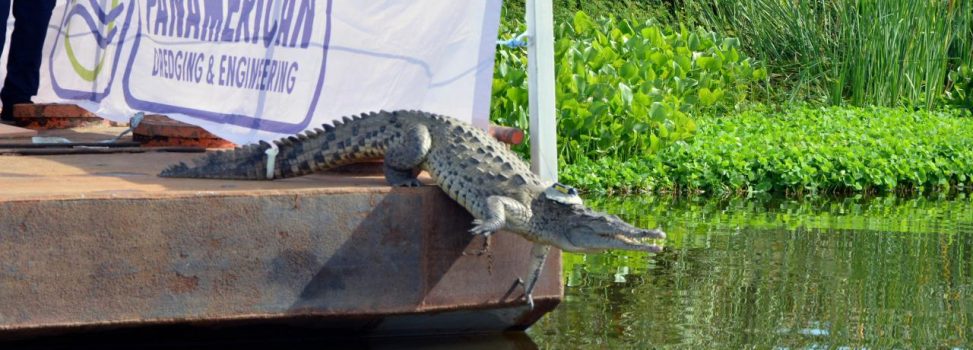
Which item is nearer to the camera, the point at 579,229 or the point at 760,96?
the point at 579,229

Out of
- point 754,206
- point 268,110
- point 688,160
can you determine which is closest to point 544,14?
point 268,110

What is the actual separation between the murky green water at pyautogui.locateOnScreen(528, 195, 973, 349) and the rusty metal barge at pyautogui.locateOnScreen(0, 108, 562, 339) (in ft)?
1.50

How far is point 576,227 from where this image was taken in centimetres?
434

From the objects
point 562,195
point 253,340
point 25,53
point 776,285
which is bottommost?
point 253,340

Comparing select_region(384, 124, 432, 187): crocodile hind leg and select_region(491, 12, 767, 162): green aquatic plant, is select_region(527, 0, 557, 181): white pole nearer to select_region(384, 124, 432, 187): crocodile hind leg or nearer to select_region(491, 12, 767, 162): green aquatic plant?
select_region(384, 124, 432, 187): crocodile hind leg

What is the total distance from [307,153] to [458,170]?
65 cm

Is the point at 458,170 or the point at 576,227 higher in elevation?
the point at 458,170

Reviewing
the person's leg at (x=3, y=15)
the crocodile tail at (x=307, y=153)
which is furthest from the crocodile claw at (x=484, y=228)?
the person's leg at (x=3, y=15)

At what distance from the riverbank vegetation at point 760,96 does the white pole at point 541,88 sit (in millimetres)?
4299

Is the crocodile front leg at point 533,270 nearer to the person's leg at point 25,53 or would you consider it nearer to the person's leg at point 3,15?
the person's leg at point 3,15

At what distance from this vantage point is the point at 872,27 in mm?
11969

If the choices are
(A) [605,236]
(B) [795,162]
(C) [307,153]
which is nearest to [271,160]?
(C) [307,153]

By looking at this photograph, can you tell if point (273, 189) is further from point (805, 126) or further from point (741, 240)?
point (805, 126)

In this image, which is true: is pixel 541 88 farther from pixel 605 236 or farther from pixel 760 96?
pixel 760 96
